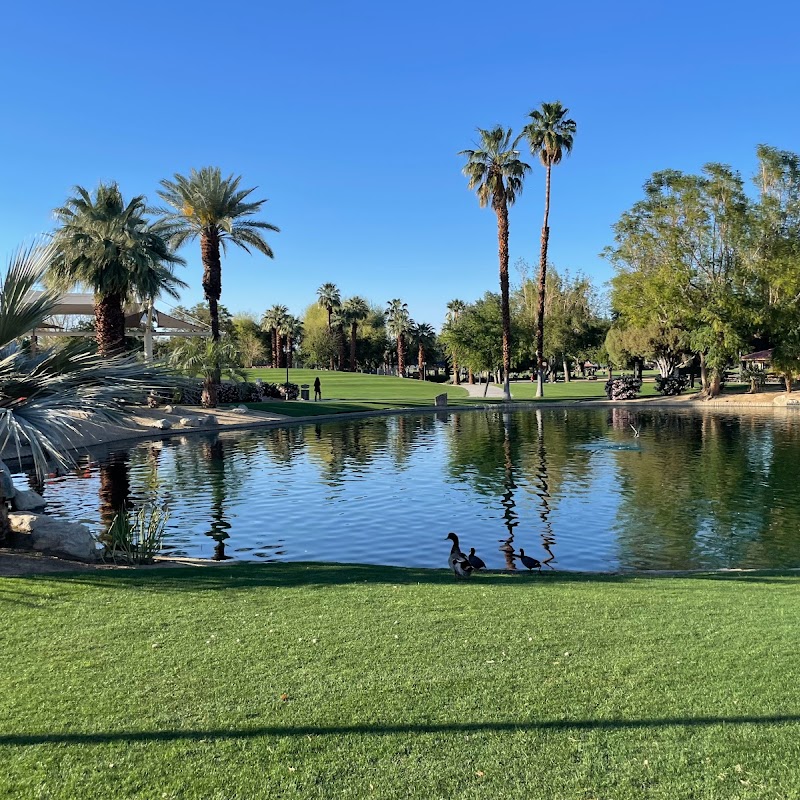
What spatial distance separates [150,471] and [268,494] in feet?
20.9

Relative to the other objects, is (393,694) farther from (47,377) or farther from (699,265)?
(699,265)

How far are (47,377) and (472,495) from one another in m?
13.5

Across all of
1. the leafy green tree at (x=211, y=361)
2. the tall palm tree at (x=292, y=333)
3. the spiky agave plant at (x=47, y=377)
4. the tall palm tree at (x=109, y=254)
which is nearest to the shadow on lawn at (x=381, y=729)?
the spiky agave plant at (x=47, y=377)

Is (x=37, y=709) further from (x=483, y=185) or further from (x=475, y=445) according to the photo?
(x=483, y=185)

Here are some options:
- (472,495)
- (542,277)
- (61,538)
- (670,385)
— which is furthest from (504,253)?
(61,538)

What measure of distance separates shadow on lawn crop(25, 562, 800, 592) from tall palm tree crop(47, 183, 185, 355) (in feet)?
86.0

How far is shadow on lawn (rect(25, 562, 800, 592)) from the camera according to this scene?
389 inches

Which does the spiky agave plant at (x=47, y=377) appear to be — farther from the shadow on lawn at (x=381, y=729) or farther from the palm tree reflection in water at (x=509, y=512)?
the palm tree reflection in water at (x=509, y=512)

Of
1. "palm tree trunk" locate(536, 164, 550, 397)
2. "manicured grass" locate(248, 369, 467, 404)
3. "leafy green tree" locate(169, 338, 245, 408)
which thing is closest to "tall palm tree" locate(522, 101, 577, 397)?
"palm tree trunk" locate(536, 164, 550, 397)

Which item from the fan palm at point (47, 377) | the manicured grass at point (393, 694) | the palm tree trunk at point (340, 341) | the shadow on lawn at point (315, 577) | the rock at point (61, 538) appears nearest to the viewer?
the manicured grass at point (393, 694)

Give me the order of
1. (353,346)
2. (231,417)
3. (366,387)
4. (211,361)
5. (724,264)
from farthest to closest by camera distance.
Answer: (353,346) → (366,387) → (724,264) → (211,361) → (231,417)

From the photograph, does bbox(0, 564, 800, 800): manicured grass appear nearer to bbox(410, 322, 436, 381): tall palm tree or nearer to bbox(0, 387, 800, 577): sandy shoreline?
bbox(0, 387, 800, 577): sandy shoreline

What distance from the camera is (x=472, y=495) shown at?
20719 millimetres

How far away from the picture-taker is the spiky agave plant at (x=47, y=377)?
28.4 feet
